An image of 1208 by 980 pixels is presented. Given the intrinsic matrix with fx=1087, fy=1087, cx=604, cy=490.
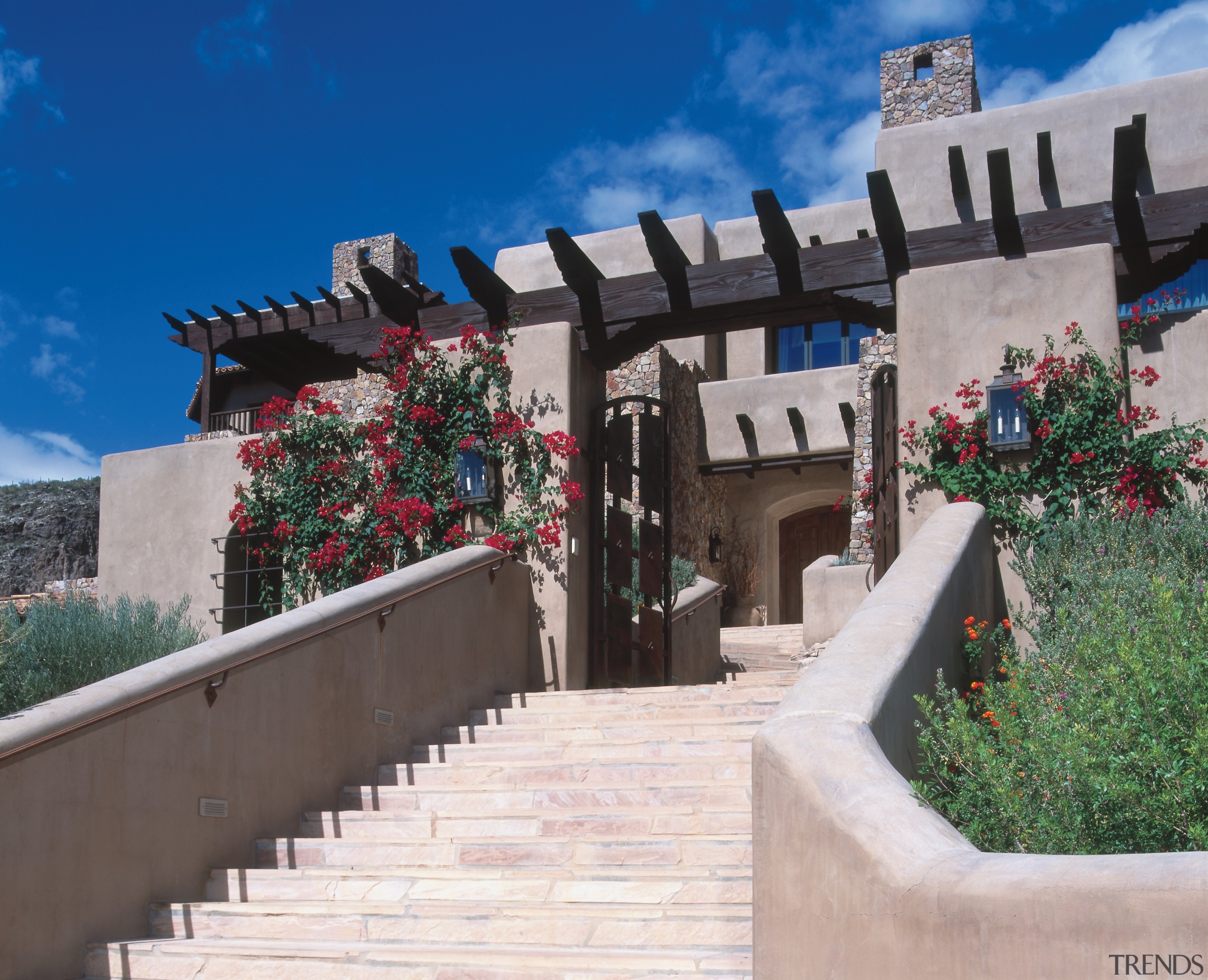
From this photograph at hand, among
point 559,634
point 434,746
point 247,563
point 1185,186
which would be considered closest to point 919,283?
point 559,634

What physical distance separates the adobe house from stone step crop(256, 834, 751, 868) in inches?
117

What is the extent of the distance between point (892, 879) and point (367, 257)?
2668 centimetres

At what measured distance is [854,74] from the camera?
817 inches

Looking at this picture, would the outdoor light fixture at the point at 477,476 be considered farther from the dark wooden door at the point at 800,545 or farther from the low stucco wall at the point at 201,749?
the dark wooden door at the point at 800,545

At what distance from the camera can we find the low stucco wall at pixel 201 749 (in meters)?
3.81

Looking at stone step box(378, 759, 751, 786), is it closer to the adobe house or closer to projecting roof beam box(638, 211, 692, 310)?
the adobe house

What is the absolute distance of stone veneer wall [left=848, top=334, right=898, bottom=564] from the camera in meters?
15.1

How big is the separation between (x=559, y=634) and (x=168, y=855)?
3.49 meters

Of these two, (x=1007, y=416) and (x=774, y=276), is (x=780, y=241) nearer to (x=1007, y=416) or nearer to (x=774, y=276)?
(x=774, y=276)

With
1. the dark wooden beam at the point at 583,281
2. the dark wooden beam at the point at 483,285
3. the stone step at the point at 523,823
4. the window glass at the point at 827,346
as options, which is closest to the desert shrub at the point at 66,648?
the stone step at the point at 523,823

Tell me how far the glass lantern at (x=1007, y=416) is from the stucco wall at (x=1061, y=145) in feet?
25.5

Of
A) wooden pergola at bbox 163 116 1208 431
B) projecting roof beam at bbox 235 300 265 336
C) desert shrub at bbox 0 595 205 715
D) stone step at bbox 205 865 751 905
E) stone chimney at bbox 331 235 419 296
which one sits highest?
stone chimney at bbox 331 235 419 296

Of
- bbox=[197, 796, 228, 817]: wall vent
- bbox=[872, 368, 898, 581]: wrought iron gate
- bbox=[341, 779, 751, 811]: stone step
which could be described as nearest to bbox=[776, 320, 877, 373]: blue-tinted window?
bbox=[872, 368, 898, 581]: wrought iron gate

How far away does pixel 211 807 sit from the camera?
15.1 feet
